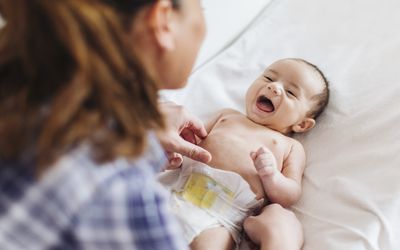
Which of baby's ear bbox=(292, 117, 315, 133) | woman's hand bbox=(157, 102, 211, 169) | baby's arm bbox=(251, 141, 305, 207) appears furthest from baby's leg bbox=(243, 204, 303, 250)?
baby's ear bbox=(292, 117, 315, 133)

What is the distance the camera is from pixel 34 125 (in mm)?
604

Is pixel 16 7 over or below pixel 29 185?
over

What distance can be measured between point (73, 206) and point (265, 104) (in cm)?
85

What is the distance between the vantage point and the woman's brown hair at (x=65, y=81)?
58 centimetres

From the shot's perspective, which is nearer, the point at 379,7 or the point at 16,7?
the point at 16,7

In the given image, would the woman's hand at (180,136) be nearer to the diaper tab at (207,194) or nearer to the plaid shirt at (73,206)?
the diaper tab at (207,194)

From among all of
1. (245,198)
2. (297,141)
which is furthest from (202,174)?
(297,141)

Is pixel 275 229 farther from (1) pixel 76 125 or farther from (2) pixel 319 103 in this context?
(1) pixel 76 125

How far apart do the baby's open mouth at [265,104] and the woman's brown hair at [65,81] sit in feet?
2.52

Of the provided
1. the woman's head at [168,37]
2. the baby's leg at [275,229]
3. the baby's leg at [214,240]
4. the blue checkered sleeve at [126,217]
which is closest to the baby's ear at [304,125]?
the baby's leg at [275,229]

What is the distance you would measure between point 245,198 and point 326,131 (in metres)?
0.31

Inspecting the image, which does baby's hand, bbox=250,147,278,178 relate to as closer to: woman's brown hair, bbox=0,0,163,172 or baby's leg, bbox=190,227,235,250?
baby's leg, bbox=190,227,235,250

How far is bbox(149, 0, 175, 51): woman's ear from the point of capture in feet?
2.15

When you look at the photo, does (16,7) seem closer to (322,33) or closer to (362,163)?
(362,163)
